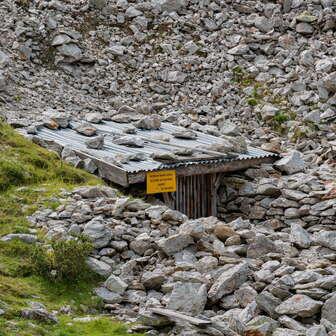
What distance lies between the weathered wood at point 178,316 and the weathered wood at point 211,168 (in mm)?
5752

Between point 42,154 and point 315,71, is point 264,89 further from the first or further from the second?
point 42,154

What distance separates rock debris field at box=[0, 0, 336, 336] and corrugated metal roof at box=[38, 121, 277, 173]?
0.40 metres

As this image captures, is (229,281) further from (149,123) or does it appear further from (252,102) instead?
(252,102)

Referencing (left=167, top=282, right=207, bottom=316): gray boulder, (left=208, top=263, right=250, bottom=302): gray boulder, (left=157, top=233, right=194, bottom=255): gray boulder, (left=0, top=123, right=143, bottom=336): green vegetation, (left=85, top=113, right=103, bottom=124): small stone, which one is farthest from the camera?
(left=85, top=113, right=103, bottom=124): small stone

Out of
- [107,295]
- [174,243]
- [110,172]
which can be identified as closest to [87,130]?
[110,172]

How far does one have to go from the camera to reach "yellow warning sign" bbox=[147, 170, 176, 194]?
1422 cm

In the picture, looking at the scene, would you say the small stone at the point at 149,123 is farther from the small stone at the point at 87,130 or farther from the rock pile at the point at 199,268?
the rock pile at the point at 199,268

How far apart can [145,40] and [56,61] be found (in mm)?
3766

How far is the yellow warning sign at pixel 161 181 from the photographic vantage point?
1422 cm

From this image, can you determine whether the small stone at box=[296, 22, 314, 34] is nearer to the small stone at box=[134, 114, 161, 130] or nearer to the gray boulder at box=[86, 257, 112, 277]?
the small stone at box=[134, 114, 161, 130]

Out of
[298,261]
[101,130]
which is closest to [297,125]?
[101,130]

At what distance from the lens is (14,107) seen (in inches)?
755

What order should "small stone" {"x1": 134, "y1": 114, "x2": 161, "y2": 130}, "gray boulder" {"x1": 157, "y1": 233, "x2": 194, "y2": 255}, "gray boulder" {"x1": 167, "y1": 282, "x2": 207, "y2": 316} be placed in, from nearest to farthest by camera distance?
1. "gray boulder" {"x1": 167, "y1": 282, "x2": 207, "y2": 316}
2. "gray boulder" {"x1": 157, "y1": 233, "x2": 194, "y2": 255}
3. "small stone" {"x1": 134, "y1": 114, "x2": 161, "y2": 130}

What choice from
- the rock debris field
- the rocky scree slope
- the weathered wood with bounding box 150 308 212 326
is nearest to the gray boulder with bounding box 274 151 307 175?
the rock debris field
